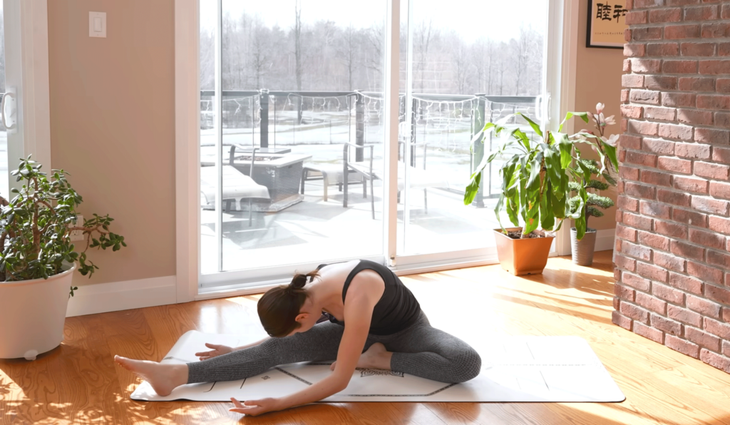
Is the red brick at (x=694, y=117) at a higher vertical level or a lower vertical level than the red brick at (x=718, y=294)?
higher

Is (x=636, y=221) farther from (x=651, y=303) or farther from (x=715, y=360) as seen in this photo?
(x=715, y=360)

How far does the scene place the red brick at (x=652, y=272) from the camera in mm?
2986

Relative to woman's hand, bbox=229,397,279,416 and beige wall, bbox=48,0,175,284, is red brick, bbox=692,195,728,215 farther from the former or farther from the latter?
beige wall, bbox=48,0,175,284

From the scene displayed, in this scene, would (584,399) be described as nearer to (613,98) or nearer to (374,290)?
(374,290)

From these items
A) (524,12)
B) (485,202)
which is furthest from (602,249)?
(524,12)

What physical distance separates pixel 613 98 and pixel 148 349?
3270mm

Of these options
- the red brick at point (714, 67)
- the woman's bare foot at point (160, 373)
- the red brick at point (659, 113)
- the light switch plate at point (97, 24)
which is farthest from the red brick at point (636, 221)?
the light switch plate at point (97, 24)

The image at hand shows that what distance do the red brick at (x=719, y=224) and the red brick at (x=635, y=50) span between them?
76 centimetres

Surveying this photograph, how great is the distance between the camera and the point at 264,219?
380cm

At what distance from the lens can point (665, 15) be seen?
2895mm

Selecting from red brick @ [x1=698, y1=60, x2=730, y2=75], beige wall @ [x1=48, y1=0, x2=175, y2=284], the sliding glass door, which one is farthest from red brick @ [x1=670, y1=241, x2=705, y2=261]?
beige wall @ [x1=48, y1=0, x2=175, y2=284]

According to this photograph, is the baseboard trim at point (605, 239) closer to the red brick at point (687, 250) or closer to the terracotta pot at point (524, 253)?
the terracotta pot at point (524, 253)

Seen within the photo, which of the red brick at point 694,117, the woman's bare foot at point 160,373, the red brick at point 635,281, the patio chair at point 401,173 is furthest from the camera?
the patio chair at point 401,173

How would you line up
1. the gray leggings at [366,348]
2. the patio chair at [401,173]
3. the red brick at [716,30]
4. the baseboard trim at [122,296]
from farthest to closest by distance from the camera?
the patio chair at [401,173] → the baseboard trim at [122,296] → the red brick at [716,30] → the gray leggings at [366,348]
